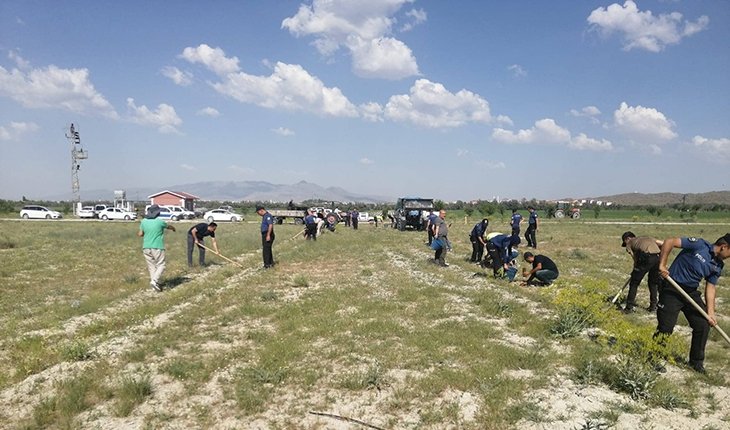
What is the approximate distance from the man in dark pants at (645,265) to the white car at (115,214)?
4820 centimetres

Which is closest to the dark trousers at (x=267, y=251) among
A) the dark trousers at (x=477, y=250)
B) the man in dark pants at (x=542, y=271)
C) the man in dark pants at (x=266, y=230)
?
the man in dark pants at (x=266, y=230)

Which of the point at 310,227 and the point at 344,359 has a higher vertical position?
the point at 310,227

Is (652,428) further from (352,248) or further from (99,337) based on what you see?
(352,248)

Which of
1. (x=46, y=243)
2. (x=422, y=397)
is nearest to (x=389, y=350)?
(x=422, y=397)

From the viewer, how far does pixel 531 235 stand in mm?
18453

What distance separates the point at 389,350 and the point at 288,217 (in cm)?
3641

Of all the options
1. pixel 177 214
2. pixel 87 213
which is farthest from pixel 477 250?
pixel 87 213

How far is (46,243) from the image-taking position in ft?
66.0

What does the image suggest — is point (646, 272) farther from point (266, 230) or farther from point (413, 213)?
→ point (413, 213)

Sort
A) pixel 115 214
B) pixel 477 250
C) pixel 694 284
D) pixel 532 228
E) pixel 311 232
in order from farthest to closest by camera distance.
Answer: pixel 115 214, pixel 311 232, pixel 532 228, pixel 477 250, pixel 694 284

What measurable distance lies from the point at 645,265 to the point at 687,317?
2.73m

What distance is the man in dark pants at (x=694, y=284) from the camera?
17.1ft

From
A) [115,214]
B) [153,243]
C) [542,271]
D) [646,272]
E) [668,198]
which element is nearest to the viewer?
[646,272]

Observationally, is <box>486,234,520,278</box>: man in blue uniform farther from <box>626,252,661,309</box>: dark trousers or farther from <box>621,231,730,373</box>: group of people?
<box>621,231,730,373</box>: group of people
